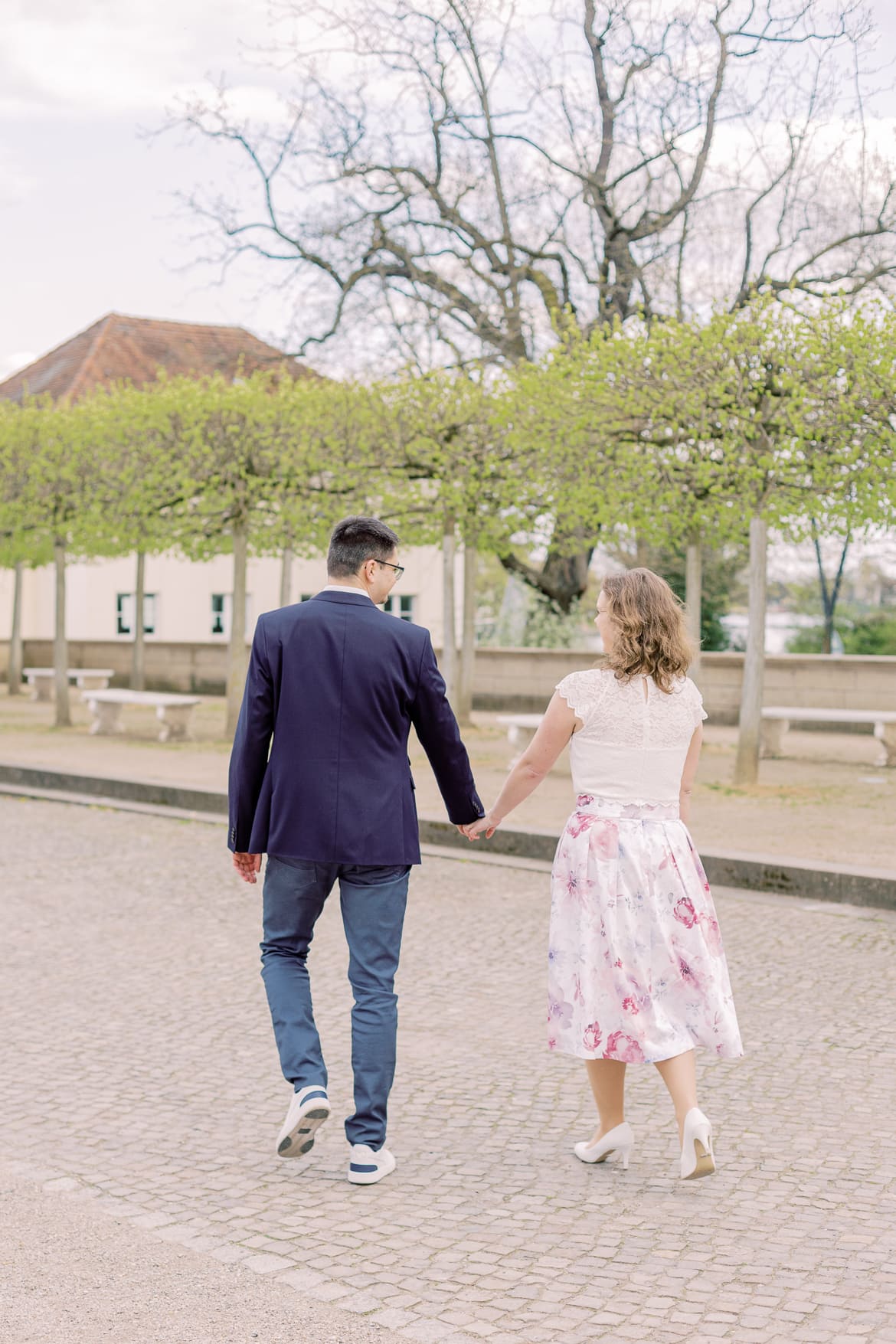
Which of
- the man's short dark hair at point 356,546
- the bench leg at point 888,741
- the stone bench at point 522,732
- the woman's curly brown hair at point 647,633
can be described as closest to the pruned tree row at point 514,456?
the stone bench at point 522,732

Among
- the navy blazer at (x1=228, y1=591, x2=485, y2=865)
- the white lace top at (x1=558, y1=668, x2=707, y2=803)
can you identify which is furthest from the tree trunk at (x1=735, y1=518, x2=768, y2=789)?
the navy blazer at (x1=228, y1=591, x2=485, y2=865)

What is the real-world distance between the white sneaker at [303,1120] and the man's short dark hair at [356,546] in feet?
4.77

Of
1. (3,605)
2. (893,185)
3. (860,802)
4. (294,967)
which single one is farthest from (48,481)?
(3,605)

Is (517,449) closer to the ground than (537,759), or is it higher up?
higher up

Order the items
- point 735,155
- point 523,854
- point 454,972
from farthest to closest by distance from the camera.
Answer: point 735,155 < point 523,854 < point 454,972

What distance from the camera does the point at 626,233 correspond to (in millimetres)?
27141

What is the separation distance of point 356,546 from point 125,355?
3994cm

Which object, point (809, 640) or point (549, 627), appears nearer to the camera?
point (549, 627)

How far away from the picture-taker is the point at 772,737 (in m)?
18.3

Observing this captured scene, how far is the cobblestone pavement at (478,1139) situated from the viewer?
361 cm

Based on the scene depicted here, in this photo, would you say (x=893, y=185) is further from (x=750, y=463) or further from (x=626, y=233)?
Answer: (x=750, y=463)

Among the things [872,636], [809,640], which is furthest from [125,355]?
[872,636]

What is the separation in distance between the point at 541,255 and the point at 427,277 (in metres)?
2.15

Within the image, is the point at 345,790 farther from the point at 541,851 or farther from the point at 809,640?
the point at 809,640
